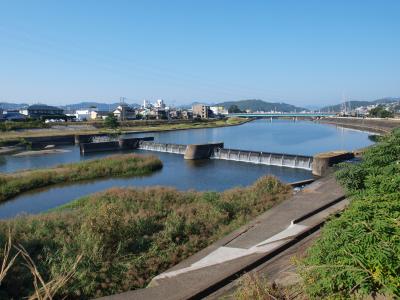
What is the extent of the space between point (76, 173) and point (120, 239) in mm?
17182

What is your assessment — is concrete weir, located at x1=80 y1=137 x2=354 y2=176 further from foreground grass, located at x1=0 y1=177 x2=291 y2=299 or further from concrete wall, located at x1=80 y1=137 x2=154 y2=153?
foreground grass, located at x1=0 y1=177 x2=291 y2=299

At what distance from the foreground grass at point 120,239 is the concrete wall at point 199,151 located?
19.9 metres

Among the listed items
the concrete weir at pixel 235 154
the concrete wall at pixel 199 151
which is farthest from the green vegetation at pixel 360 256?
the concrete wall at pixel 199 151

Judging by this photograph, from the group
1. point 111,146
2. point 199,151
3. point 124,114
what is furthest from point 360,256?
point 124,114

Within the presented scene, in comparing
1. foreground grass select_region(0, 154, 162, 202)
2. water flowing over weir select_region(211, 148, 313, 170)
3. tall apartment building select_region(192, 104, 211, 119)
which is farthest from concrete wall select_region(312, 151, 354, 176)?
tall apartment building select_region(192, 104, 211, 119)

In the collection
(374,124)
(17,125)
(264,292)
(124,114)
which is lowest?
(374,124)

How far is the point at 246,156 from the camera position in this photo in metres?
30.6

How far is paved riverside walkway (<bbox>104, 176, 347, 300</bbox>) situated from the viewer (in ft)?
20.8

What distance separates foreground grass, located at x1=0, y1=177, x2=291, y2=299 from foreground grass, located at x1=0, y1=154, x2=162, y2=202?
37.0 feet

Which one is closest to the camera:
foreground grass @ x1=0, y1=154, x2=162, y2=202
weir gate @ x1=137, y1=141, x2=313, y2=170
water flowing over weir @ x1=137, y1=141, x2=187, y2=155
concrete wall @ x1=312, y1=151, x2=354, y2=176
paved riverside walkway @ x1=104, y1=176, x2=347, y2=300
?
paved riverside walkway @ x1=104, y1=176, x2=347, y2=300

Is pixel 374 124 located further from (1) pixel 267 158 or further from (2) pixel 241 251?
(2) pixel 241 251

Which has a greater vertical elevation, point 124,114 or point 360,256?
point 124,114

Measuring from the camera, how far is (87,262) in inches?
290

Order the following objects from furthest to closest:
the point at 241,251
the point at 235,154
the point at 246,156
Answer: the point at 235,154 < the point at 246,156 < the point at 241,251
